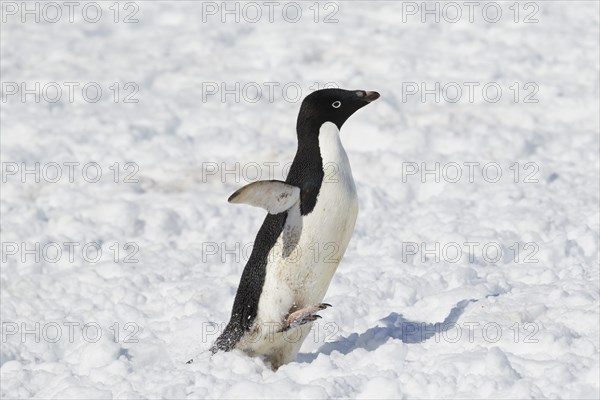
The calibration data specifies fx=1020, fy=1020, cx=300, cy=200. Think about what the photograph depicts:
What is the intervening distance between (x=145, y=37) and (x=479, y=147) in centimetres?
427

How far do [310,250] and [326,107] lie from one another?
0.67 meters

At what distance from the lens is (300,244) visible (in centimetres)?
441

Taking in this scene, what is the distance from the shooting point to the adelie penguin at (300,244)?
4402mm

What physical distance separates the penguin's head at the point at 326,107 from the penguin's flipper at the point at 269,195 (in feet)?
1.19

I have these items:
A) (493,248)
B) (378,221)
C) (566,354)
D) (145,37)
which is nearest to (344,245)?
(566,354)

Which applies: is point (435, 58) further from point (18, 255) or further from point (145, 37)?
point (18, 255)
